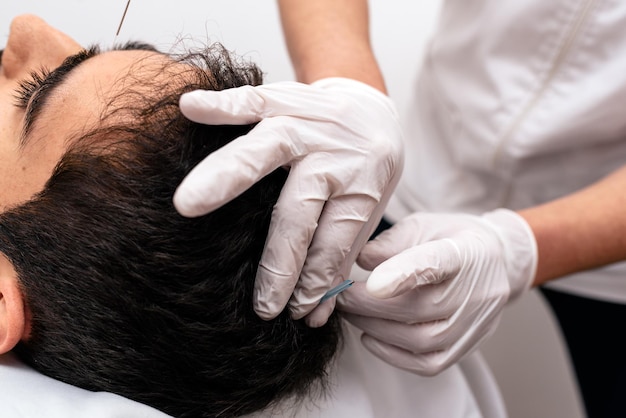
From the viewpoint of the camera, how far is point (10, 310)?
2.50ft

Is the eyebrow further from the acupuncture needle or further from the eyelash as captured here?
the acupuncture needle

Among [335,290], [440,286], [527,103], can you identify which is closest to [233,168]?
[335,290]

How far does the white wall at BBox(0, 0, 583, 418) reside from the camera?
103 centimetres

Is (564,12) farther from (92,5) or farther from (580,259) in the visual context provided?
(92,5)

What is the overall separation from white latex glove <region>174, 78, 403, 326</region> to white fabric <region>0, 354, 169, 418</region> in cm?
20

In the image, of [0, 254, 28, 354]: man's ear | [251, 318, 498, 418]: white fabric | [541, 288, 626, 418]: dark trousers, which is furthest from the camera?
[541, 288, 626, 418]: dark trousers

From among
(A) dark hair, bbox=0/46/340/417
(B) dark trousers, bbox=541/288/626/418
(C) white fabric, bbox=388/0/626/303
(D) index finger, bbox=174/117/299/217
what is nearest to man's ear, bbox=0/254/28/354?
(A) dark hair, bbox=0/46/340/417

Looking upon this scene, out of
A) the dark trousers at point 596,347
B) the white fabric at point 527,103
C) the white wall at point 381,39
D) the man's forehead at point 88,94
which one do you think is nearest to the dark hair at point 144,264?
the man's forehead at point 88,94

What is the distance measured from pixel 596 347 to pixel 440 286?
2.06 ft

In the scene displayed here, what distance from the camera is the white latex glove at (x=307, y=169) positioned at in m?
0.72

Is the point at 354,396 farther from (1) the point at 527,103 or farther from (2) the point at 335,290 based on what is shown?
(1) the point at 527,103

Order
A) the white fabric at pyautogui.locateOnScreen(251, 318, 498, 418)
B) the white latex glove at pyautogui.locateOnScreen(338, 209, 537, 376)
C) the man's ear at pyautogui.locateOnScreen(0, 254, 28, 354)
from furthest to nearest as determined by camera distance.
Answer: the white fabric at pyautogui.locateOnScreen(251, 318, 498, 418)
the white latex glove at pyautogui.locateOnScreen(338, 209, 537, 376)
the man's ear at pyautogui.locateOnScreen(0, 254, 28, 354)

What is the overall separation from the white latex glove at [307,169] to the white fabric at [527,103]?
1.30 ft

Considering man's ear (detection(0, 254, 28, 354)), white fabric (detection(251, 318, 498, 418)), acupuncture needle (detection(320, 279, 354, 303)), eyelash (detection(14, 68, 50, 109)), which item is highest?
eyelash (detection(14, 68, 50, 109))
